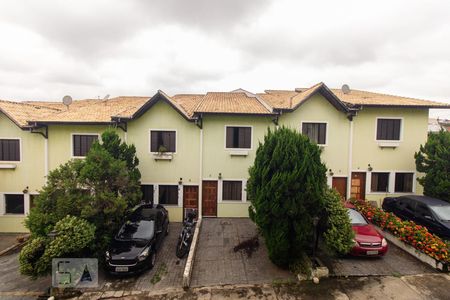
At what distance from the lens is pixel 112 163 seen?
32.6ft

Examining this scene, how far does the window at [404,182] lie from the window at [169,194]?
1372 cm

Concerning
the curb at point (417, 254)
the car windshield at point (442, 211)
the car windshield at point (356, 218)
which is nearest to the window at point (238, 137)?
the car windshield at point (356, 218)

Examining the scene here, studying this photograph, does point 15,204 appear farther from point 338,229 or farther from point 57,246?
point 338,229

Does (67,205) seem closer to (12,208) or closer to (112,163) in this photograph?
(112,163)

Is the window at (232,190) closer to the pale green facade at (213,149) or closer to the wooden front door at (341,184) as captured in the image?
the pale green facade at (213,149)

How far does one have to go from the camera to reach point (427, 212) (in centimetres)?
1034

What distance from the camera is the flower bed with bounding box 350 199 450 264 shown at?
27.6 feet

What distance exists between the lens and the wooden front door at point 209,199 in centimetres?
1351

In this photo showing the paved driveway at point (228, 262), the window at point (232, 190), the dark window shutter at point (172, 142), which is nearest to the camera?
the paved driveway at point (228, 262)

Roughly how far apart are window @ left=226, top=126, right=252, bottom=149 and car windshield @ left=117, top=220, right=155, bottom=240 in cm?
614

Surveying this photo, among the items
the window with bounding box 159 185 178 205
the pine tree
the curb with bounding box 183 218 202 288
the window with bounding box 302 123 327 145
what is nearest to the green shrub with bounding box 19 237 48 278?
the curb with bounding box 183 218 202 288

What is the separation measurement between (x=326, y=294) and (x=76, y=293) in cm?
844

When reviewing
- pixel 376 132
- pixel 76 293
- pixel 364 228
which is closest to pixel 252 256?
pixel 364 228

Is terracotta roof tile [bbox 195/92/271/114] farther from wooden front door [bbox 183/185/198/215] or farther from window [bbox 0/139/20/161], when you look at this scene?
window [bbox 0/139/20/161]
